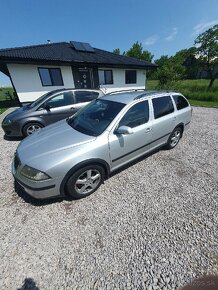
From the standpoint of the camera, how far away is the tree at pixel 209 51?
22.7m

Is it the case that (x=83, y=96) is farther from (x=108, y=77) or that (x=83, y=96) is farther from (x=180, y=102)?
(x=108, y=77)

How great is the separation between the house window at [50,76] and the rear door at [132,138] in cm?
1100

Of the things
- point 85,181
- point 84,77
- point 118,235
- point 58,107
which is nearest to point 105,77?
point 84,77

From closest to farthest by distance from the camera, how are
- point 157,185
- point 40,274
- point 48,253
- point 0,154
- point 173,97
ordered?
point 40,274 < point 48,253 < point 157,185 < point 173,97 < point 0,154

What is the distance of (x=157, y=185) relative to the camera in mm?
3219

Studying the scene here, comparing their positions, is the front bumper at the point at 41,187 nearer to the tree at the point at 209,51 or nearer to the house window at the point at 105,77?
the house window at the point at 105,77

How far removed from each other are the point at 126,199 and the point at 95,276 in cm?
129

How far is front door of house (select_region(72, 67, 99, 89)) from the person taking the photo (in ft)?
43.0

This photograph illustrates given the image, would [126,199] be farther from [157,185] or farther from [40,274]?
[40,274]

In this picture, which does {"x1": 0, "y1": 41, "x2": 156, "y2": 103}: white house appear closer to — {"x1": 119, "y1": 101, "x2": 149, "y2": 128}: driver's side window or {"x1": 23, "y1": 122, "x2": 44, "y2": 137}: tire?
{"x1": 23, "y1": 122, "x2": 44, "y2": 137}: tire

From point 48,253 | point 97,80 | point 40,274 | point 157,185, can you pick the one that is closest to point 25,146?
point 48,253

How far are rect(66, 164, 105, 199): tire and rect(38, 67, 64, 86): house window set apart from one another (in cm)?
1144

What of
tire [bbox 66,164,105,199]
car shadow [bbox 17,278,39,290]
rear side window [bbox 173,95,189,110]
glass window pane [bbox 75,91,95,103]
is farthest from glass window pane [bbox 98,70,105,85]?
car shadow [bbox 17,278,39,290]

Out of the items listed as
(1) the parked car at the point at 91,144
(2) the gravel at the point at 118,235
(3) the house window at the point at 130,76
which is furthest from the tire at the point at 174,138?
(3) the house window at the point at 130,76
